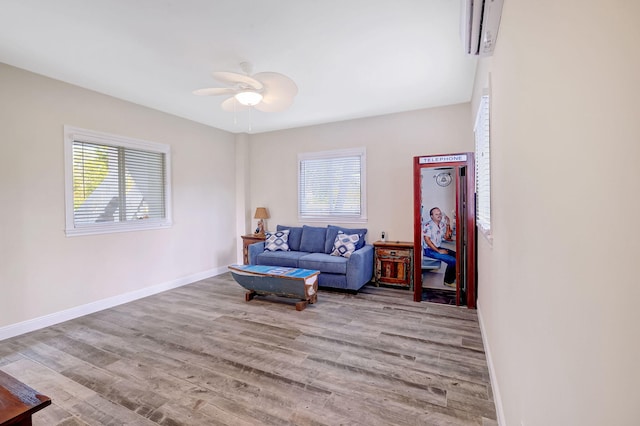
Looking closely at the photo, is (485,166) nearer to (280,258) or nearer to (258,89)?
(258,89)

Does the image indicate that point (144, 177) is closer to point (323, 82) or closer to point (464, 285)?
point (323, 82)

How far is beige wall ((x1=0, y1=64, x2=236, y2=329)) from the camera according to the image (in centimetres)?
316

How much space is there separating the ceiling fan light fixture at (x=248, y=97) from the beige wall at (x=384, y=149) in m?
2.56

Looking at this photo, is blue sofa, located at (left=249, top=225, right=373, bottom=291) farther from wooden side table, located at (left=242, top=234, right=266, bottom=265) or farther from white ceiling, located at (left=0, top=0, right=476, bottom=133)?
white ceiling, located at (left=0, top=0, right=476, bottom=133)

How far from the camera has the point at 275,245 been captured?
5281 mm

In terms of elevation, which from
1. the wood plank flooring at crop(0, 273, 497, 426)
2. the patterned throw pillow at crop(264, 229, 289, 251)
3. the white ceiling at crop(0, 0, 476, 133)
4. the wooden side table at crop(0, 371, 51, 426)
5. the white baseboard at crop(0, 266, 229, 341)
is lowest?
the wood plank flooring at crop(0, 273, 497, 426)

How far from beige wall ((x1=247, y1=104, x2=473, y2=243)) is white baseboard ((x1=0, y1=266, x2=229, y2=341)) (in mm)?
2164

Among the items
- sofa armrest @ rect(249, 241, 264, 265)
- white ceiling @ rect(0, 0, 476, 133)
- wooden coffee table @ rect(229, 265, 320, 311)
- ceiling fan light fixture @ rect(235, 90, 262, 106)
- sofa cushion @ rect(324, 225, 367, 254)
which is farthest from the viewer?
sofa armrest @ rect(249, 241, 264, 265)

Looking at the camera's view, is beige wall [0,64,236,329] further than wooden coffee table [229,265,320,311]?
No

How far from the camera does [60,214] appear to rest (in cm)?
355

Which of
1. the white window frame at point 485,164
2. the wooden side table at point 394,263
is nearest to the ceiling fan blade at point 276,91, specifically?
the white window frame at point 485,164

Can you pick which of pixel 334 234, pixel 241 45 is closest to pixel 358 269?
pixel 334 234

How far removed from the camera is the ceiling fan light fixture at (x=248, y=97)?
2.84 m

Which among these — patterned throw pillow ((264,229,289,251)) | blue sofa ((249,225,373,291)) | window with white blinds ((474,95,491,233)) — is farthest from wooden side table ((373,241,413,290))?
window with white blinds ((474,95,491,233))
